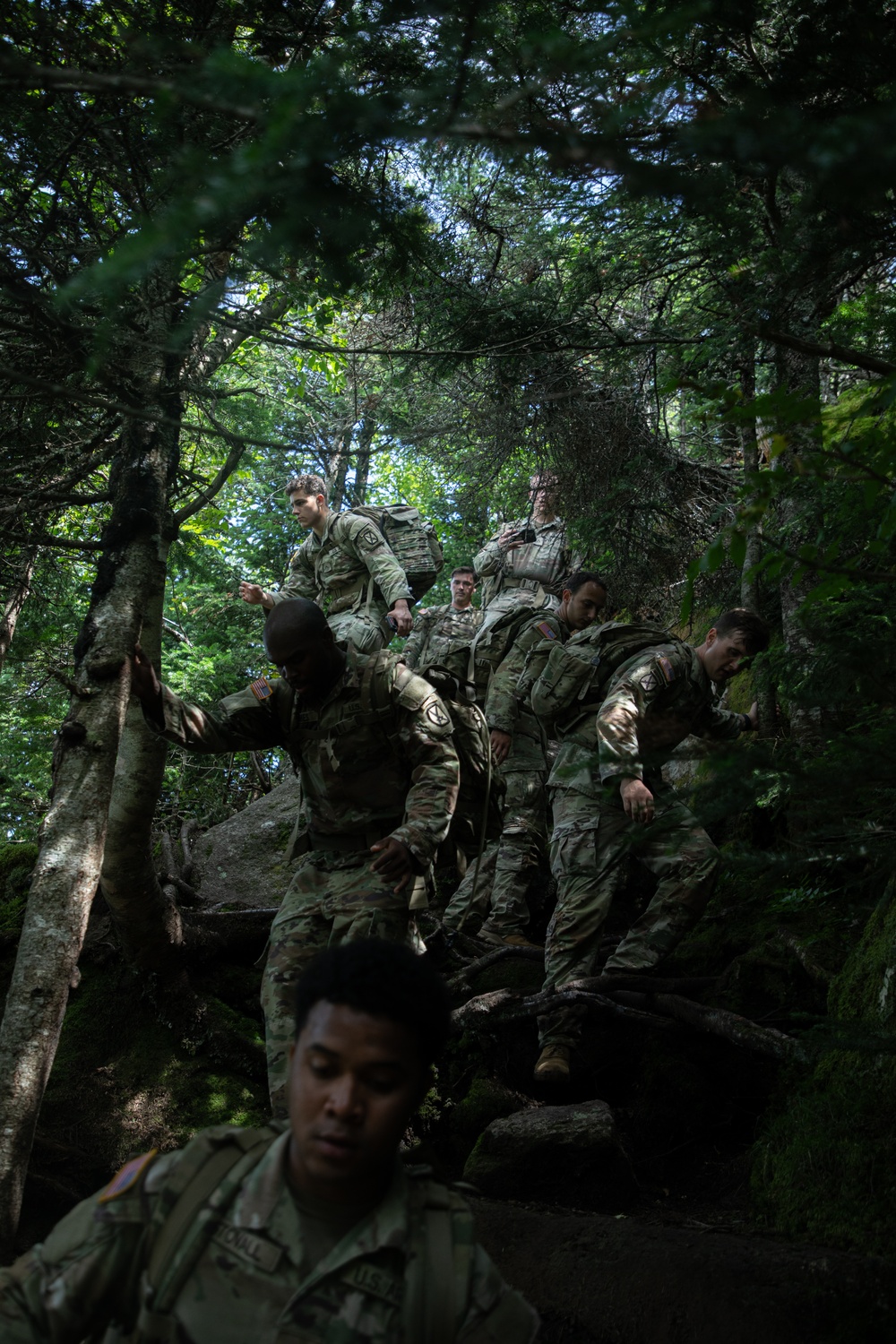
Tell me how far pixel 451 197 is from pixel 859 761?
5.58m

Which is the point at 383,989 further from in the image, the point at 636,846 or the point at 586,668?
the point at 586,668

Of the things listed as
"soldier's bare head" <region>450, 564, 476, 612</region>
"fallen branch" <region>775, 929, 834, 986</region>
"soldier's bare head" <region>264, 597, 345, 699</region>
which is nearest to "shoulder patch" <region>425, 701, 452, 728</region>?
"soldier's bare head" <region>264, 597, 345, 699</region>

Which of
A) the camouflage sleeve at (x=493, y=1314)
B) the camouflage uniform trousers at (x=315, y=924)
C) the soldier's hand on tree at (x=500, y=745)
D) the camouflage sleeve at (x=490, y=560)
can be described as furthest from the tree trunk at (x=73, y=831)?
the camouflage sleeve at (x=490, y=560)

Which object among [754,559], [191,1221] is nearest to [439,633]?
[754,559]

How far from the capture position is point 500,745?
7594 millimetres

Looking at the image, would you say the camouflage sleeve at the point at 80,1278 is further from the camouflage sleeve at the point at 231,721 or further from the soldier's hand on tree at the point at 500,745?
the soldier's hand on tree at the point at 500,745

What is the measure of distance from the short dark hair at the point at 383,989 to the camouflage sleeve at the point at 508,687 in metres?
5.63

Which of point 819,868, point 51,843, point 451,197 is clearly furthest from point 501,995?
point 451,197

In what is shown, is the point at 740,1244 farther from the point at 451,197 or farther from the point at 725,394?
the point at 451,197

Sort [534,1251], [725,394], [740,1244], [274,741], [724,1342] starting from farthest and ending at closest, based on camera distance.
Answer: [274,741] → [534,1251] → [740,1244] → [724,1342] → [725,394]

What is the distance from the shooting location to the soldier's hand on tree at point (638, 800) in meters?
4.81

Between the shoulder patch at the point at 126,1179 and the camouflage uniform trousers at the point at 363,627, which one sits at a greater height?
the camouflage uniform trousers at the point at 363,627

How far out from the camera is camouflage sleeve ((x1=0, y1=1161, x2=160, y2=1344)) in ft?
5.74

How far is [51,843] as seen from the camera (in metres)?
4.33
